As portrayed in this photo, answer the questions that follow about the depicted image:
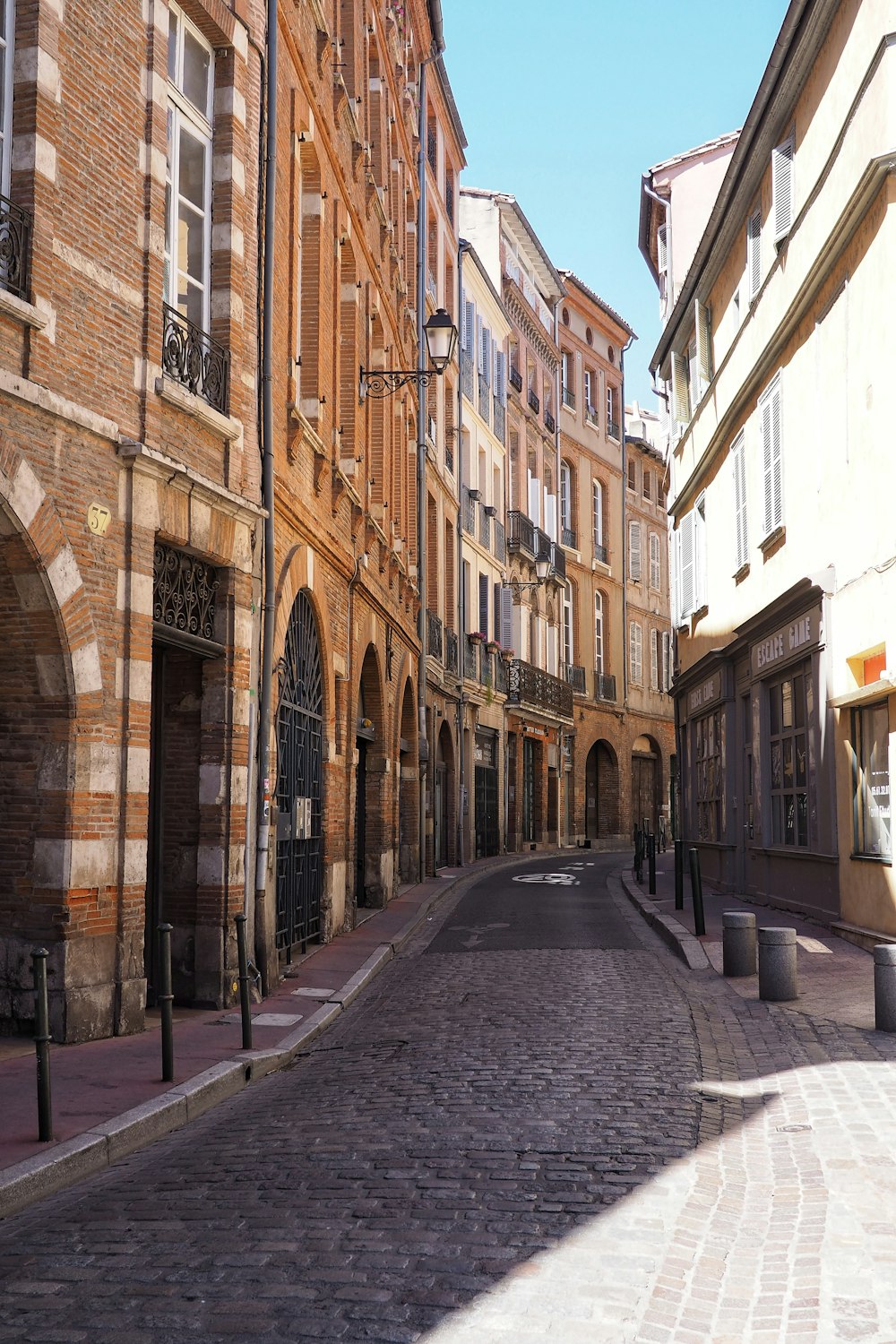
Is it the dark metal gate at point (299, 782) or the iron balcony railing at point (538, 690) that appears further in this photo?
the iron balcony railing at point (538, 690)

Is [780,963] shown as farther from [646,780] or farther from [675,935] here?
[646,780]

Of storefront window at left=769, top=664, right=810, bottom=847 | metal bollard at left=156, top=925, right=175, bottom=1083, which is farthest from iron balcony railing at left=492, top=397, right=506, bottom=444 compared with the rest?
metal bollard at left=156, top=925, right=175, bottom=1083

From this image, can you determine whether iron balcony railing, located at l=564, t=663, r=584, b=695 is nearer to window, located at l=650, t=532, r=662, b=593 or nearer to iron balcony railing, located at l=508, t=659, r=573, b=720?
iron balcony railing, located at l=508, t=659, r=573, b=720

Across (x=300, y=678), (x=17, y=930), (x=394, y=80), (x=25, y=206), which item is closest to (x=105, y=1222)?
(x=17, y=930)

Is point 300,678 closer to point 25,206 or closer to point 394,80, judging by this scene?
point 25,206

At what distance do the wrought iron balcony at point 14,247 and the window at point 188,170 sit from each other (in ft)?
7.40

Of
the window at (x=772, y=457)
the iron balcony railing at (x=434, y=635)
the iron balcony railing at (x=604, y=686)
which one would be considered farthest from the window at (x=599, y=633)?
the window at (x=772, y=457)

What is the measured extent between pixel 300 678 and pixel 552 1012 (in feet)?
17.0

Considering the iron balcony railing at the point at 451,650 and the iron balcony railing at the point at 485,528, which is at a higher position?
the iron balcony railing at the point at 485,528

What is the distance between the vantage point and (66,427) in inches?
340

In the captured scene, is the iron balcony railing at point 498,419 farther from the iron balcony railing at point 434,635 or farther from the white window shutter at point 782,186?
the white window shutter at point 782,186

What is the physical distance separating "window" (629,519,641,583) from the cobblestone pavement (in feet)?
129

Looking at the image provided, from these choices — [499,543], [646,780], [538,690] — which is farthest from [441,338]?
[646,780]

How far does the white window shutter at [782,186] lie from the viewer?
52.9 feet
